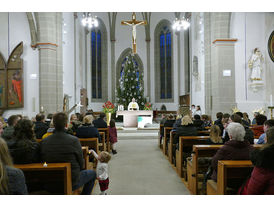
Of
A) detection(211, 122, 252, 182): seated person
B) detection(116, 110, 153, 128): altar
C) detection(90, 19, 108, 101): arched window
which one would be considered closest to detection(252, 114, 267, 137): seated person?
detection(211, 122, 252, 182): seated person

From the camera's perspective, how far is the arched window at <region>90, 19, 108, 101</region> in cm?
1889

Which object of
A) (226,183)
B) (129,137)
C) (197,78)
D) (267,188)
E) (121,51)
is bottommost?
(129,137)

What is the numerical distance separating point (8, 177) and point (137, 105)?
11.4 meters

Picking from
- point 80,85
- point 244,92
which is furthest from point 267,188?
point 80,85

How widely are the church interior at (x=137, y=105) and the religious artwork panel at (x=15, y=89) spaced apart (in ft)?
0.12

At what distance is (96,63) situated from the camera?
752 inches

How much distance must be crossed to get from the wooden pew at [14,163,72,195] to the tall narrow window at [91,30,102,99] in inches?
650

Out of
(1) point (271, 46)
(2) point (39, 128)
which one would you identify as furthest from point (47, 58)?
(1) point (271, 46)

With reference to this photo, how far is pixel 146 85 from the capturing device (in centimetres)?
1945

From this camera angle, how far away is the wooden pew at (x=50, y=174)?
92.2 inches

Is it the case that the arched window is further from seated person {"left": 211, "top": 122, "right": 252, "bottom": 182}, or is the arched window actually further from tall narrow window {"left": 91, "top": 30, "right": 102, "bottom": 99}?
seated person {"left": 211, "top": 122, "right": 252, "bottom": 182}

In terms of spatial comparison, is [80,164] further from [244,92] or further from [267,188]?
[244,92]

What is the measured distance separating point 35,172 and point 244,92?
9.10 metres

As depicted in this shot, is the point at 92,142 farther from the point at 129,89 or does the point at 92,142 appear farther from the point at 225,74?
the point at 129,89
